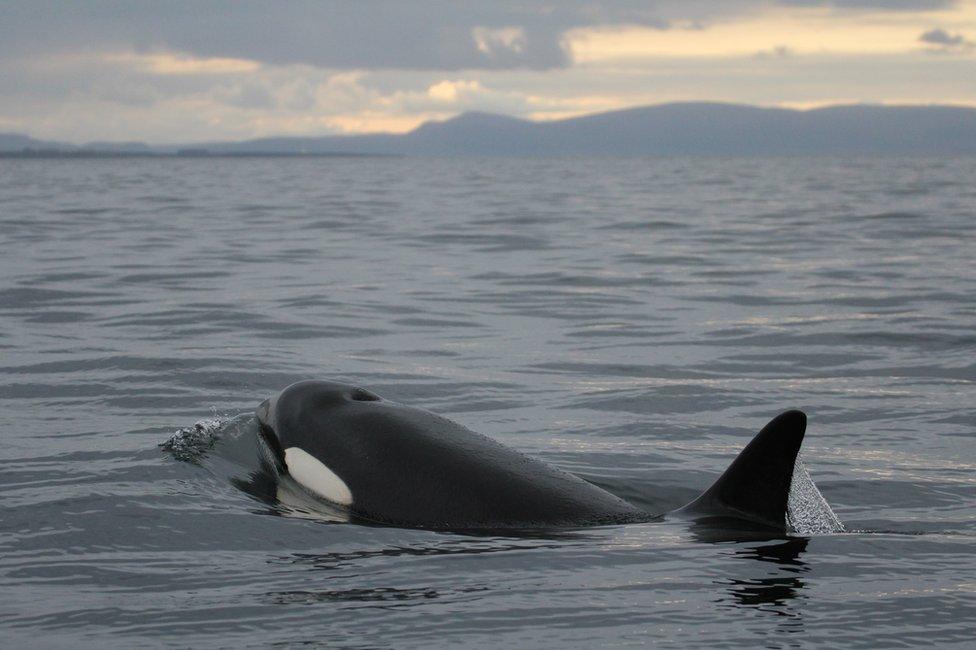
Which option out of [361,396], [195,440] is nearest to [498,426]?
[195,440]

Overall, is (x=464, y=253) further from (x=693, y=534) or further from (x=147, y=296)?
(x=693, y=534)

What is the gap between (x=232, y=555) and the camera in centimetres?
664

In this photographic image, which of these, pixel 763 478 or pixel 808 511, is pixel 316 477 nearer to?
pixel 763 478

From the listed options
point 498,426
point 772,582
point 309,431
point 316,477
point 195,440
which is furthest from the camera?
point 498,426

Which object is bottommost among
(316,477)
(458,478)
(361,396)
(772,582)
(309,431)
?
(772,582)

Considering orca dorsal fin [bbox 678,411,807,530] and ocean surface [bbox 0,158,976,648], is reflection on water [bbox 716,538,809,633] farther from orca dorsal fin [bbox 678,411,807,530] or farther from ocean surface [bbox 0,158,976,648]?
orca dorsal fin [bbox 678,411,807,530]

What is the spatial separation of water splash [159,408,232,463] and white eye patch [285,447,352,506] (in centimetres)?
174

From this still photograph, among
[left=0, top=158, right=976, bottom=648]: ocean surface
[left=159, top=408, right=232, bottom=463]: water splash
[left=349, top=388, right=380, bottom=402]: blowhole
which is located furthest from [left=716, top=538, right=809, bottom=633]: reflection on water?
[left=159, top=408, right=232, bottom=463]: water splash

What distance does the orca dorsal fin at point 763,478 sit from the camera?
248 inches

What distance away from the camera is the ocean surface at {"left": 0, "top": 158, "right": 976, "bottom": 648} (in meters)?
5.61

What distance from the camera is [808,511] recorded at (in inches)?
301

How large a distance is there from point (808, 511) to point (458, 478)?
2223 mm

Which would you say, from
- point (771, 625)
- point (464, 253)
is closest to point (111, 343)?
point (771, 625)

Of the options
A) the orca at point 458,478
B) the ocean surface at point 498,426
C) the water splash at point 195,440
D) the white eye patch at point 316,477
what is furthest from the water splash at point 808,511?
the water splash at point 195,440
